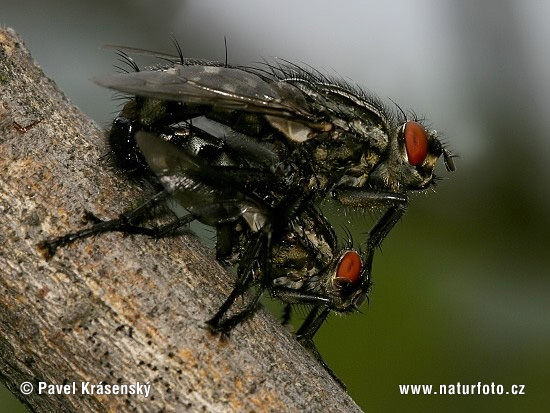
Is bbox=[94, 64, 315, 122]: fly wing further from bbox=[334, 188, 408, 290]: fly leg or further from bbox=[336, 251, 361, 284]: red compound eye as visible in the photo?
bbox=[336, 251, 361, 284]: red compound eye

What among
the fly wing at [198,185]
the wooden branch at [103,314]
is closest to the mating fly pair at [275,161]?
the fly wing at [198,185]

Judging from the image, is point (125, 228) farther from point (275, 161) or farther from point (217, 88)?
point (275, 161)

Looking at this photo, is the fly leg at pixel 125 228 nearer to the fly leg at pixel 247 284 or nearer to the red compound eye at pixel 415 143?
the fly leg at pixel 247 284

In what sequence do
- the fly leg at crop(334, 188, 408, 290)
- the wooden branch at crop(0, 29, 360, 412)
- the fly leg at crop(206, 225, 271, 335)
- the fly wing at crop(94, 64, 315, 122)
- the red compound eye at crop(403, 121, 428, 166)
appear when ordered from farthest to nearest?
the red compound eye at crop(403, 121, 428, 166) < the fly leg at crop(334, 188, 408, 290) < the fly wing at crop(94, 64, 315, 122) < the fly leg at crop(206, 225, 271, 335) < the wooden branch at crop(0, 29, 360, 412)

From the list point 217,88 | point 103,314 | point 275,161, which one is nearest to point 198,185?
point 217,88

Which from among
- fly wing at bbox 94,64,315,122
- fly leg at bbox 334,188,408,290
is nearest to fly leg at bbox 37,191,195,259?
fly wing at bbox 94,64,315,122

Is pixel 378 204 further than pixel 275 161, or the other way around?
pixel 378 204

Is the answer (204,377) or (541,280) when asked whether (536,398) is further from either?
(204,377)
